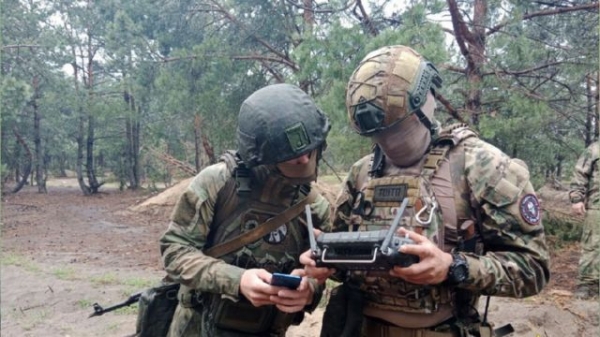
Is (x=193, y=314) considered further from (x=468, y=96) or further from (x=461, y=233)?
(x=468, y=96)

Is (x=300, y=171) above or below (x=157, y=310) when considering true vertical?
above

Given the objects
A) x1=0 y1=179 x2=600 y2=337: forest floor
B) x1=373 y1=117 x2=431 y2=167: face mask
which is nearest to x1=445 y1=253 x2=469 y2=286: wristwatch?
x1=373 y1=117 x2=431 y2=167: face mask

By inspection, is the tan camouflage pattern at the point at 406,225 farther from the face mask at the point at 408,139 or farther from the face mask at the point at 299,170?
the face mask at the point at 299,170

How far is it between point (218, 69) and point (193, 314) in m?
8.45

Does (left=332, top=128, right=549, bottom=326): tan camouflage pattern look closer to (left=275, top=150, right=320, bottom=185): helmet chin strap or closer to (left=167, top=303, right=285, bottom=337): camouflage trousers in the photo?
(left=275, top=150, right=320, bottom=185): helmet chin strap

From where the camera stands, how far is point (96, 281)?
841cm

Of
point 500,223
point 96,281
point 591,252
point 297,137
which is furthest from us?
point 96,281

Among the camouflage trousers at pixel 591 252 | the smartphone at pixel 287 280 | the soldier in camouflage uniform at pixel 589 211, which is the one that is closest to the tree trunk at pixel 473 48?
the soldier in camouflage uniform at pixel 589 211

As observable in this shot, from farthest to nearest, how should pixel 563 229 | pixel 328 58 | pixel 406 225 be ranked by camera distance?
pixel 563 229 → pixel 328 58 → pixel 406 225

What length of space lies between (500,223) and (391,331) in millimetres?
617

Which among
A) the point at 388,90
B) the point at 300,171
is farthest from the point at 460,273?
the point at 300,171

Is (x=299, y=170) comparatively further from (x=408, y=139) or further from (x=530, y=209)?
(x=530, y=209)

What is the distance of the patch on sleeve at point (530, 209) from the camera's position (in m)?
1.89

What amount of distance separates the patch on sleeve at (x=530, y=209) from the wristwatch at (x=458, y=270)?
0.29 m
